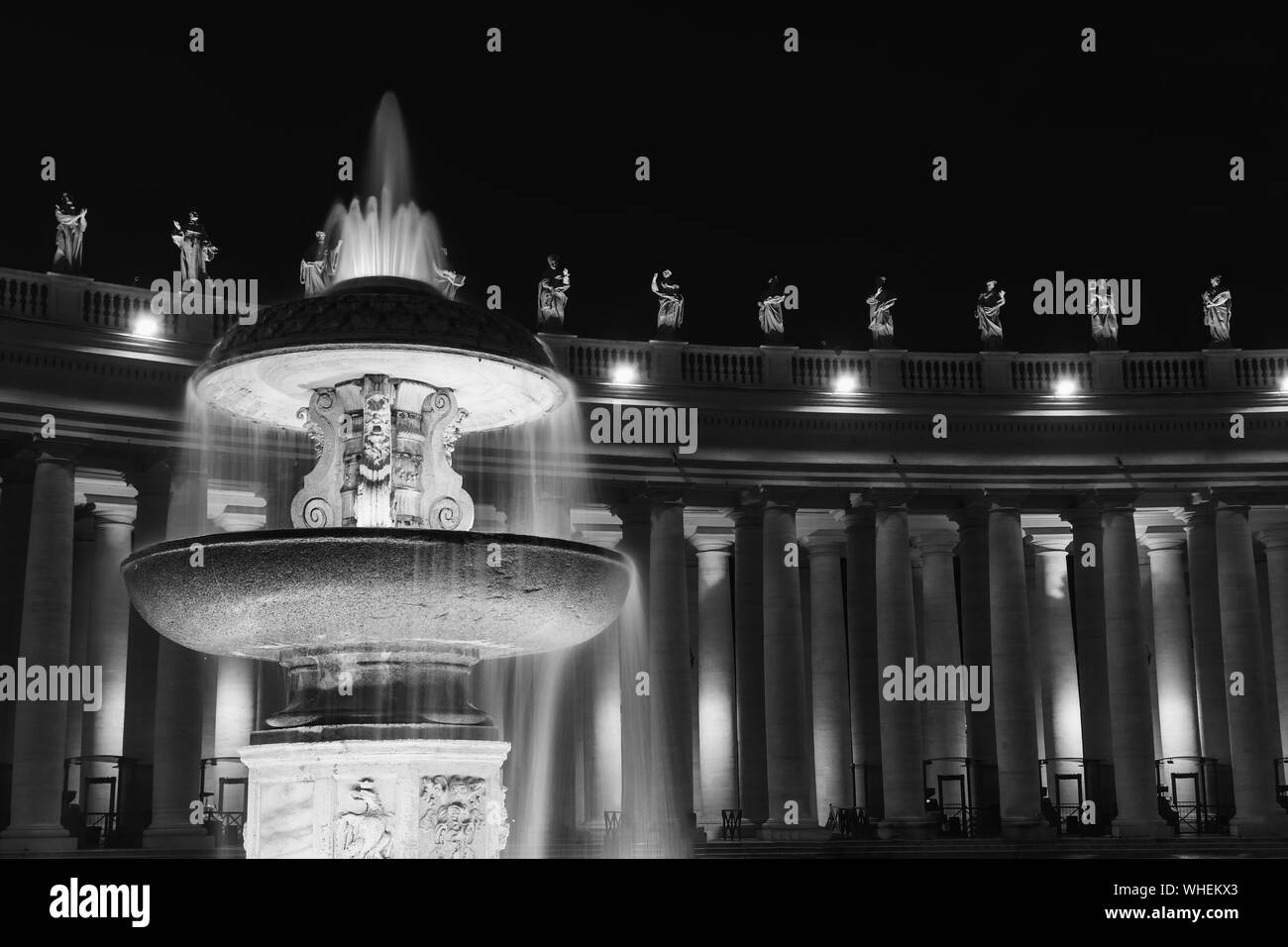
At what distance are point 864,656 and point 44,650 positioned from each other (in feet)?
112

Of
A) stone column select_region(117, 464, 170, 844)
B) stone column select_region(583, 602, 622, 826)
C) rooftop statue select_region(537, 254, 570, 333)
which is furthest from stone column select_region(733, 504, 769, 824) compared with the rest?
stone column select_region(117, 464, 170, 844)

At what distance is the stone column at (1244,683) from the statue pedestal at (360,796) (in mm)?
48219

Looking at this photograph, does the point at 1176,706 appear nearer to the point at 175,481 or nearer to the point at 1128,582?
the point at 1128,582

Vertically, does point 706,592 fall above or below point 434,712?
above

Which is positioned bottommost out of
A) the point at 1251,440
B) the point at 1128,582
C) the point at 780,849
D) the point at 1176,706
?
the point at 780,849

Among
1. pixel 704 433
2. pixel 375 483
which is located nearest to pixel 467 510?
pixel 375 483

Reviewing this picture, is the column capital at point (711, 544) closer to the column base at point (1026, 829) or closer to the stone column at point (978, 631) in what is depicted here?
the stone column at point (978, 631)

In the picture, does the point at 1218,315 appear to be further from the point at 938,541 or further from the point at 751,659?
the point at 751,659

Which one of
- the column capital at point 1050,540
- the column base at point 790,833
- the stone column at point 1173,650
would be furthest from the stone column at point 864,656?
the stone column at point 1173,650

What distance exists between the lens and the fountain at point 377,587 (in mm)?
24266

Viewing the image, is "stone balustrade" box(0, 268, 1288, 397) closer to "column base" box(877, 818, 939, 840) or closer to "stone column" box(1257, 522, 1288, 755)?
"stone column" box(1257, 522, 1288, 755)

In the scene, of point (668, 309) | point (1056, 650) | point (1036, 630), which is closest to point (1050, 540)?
point (1036, 630)

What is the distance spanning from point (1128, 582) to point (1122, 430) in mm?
6429

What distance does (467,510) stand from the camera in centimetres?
Result: 2870
